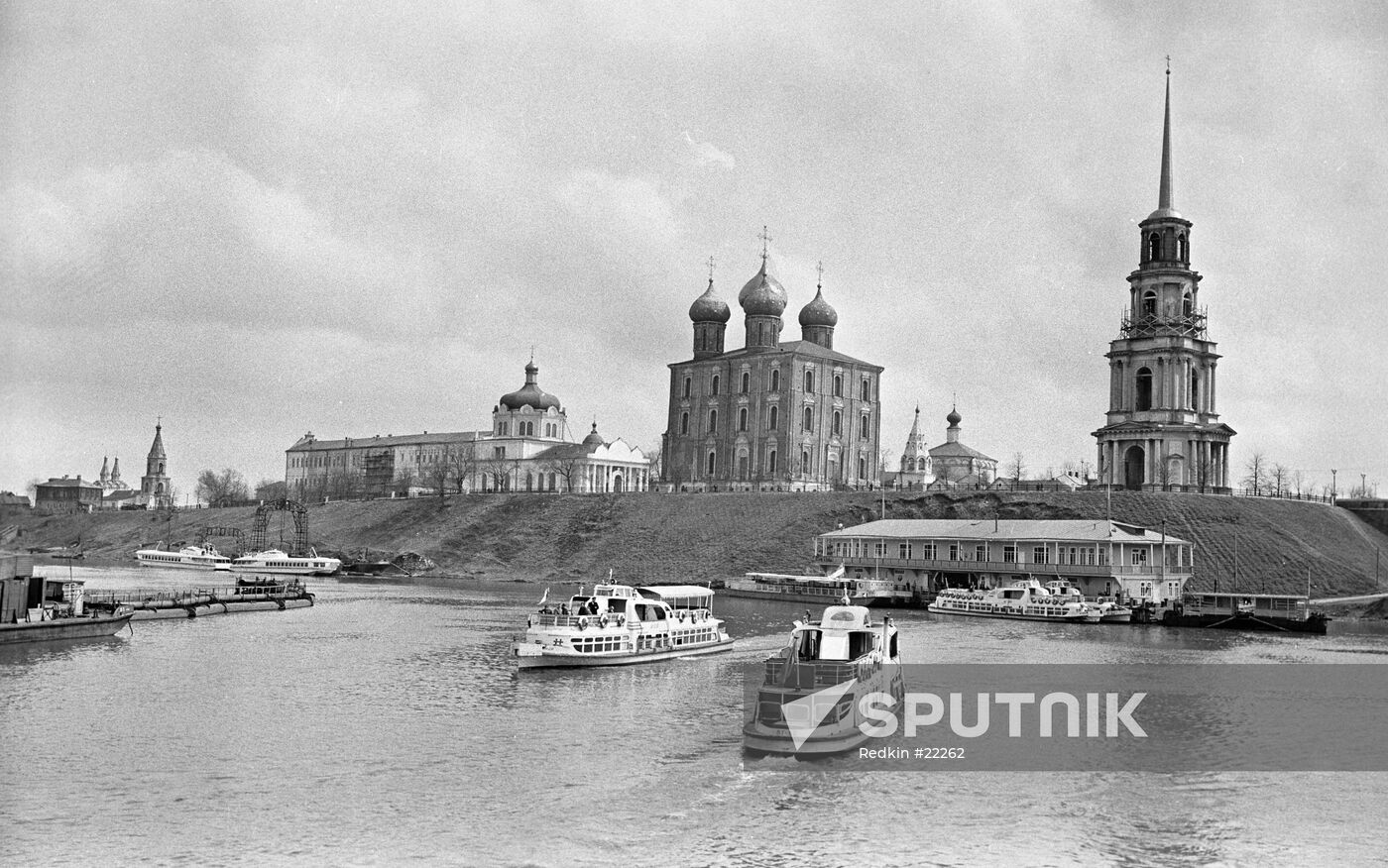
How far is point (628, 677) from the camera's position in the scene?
60.3m

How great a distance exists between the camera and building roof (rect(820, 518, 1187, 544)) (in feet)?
339

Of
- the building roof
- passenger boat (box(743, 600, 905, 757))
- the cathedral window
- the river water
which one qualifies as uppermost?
the cathedral window

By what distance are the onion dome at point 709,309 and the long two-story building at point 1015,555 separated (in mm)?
64860

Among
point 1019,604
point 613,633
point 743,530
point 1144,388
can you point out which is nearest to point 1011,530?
point 1019,604

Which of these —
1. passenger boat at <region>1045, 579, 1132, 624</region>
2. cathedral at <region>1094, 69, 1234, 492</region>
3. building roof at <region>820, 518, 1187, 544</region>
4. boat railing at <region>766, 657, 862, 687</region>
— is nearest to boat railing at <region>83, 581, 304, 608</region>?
building roof at <region>820, 518, 1187, 544</region>

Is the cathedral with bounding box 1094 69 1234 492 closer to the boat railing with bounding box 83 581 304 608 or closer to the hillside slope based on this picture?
the hillside slope

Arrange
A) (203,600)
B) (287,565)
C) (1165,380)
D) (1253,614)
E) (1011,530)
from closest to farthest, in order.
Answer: (1253,614) → (203,600) → (1011,530) → (1165,380) → (287,565)

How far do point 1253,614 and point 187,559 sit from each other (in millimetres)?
119875

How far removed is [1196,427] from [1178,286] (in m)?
13.9

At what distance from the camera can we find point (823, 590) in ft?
362

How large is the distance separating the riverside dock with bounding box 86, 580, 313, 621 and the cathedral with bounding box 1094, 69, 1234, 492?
73338mm

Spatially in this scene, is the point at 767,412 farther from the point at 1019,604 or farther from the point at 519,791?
the point at 519,791

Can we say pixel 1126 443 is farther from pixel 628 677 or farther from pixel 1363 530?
pixel 628 677

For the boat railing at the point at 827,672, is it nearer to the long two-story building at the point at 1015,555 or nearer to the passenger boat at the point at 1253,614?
the passenger boat at the point at 1253,614
